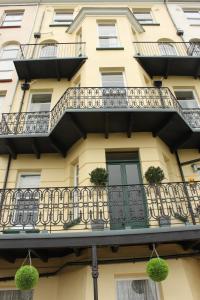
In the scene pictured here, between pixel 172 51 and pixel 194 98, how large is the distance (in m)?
3.92

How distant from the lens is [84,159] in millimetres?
10383

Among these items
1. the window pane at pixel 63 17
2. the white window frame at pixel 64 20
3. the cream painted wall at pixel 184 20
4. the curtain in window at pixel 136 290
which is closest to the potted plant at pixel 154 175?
the curtain in window at pixel 136 290

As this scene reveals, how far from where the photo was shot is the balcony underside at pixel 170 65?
14.1m

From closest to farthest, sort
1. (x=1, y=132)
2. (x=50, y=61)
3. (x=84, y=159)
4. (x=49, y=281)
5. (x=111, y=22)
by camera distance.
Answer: (x=49, y=281)
(x=84, y=159)
(x=1, y=132)
(x=50, y=61)
(x=111, y=22)

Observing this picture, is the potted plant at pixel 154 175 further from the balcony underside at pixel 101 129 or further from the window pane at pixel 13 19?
the window pane at pixel 13 19

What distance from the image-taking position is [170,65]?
14.5 m

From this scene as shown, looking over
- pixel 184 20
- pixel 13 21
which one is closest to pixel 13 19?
pixel 13 21

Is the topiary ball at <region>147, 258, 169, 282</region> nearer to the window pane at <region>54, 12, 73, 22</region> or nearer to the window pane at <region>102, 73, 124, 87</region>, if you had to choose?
the window pane at <region>102, 73, 124, 87</region>

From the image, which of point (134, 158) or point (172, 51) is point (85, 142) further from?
point (172, 51)

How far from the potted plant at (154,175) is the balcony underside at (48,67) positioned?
6989 millimetres

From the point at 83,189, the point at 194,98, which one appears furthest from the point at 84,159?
the point at 194,98

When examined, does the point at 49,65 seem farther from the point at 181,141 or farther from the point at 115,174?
the point at 181,141

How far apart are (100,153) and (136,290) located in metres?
4.57

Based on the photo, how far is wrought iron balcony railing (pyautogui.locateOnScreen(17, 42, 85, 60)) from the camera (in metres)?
15.5
